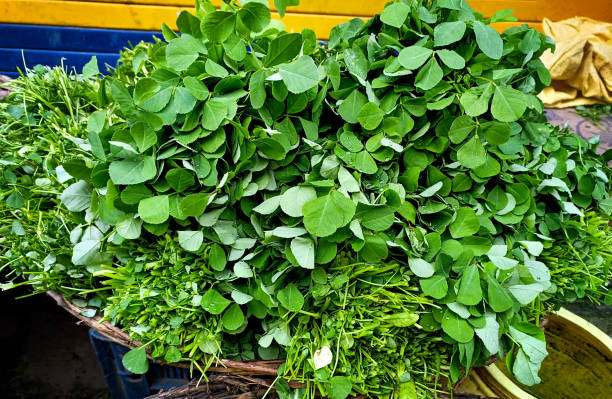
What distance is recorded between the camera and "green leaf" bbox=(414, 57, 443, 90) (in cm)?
89

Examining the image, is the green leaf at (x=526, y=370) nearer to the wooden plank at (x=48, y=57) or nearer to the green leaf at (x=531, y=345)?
the green leaf at (x=531, y=345)

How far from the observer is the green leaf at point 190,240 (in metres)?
0.86

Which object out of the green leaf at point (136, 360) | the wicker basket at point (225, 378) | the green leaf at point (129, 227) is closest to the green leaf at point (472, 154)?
the wicker basket at point (225, 378)

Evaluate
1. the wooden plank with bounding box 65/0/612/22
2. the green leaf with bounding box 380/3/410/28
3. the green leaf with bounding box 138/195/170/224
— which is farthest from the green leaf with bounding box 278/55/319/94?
the wooden plank with bounding box 65/0/612/22

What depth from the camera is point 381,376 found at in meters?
0.92

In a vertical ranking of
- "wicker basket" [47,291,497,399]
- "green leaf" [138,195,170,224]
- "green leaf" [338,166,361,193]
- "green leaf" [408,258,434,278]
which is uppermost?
"green leaf" [338,166,361,193]

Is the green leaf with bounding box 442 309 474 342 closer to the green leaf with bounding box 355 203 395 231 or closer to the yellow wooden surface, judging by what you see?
the green leaf with bounding box 355 203 395 231

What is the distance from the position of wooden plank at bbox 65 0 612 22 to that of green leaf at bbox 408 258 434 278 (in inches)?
90.9

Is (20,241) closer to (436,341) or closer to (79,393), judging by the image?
(436,341)

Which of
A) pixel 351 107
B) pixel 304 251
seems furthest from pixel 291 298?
pixel 351 107

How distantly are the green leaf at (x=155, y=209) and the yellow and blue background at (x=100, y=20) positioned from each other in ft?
7.47

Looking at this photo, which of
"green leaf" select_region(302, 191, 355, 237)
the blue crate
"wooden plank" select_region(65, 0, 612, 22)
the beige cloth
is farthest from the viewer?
"wooden plank" select_region(65, 0, 612, 22)

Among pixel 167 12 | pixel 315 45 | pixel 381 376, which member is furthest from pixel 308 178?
pixel 167 12

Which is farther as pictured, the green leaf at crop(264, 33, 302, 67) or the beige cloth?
the beige cloth
